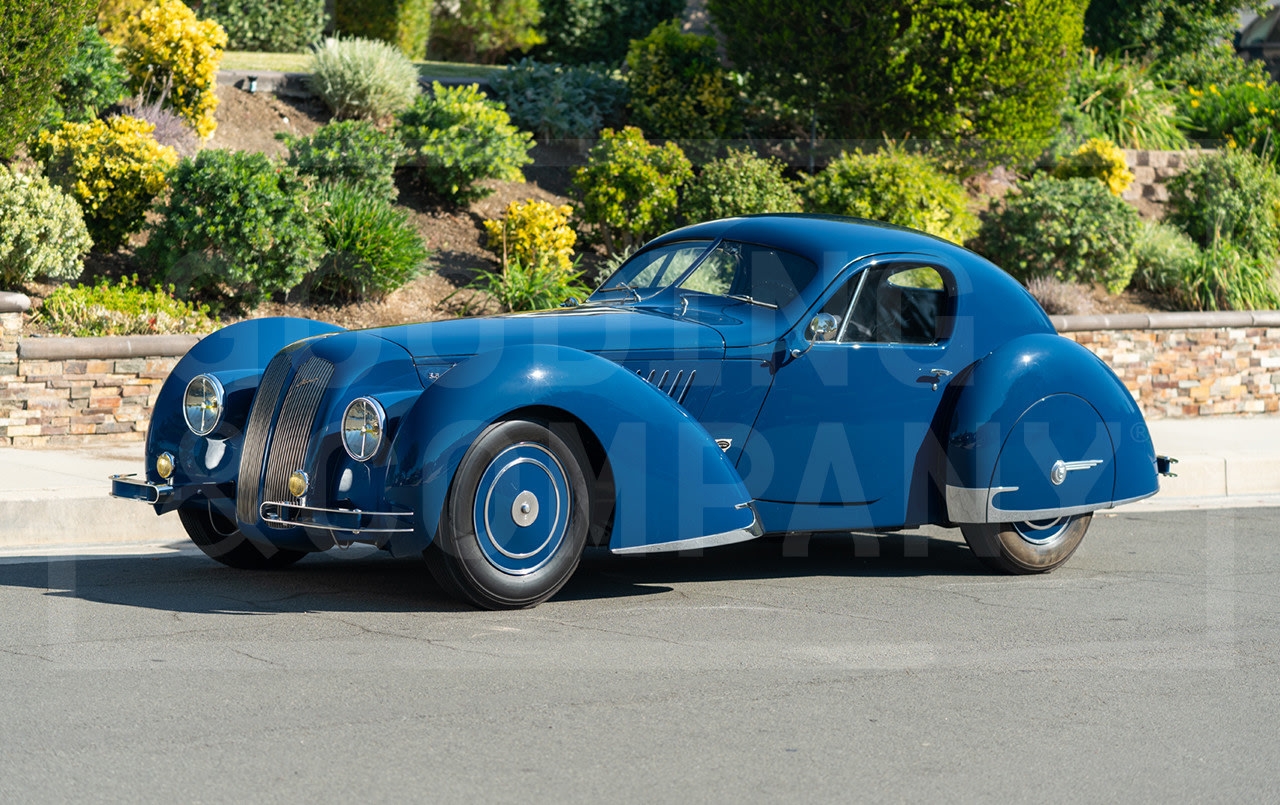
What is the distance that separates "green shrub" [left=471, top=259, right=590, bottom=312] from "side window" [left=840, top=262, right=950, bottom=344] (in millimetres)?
5703

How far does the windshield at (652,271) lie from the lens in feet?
23.3

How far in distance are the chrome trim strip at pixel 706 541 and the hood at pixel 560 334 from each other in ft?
2.63

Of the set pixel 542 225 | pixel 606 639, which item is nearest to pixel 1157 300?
pixel 542 225

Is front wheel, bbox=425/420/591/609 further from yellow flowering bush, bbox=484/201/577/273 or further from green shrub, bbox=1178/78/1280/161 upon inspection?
green shrub, bbox=1178/78/1280/161

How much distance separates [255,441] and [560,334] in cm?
138

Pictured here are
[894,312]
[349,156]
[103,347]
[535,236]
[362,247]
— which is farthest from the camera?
[535,236]

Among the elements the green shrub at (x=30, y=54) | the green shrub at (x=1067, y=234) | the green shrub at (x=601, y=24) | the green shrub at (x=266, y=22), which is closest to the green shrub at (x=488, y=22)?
the green shrub at (x=266, y=22)

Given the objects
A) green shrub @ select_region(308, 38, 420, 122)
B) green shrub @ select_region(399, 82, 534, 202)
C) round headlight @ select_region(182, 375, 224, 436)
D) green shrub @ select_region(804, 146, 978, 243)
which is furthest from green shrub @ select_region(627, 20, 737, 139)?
round headlight @ select_region(182, 375, 224, 436)

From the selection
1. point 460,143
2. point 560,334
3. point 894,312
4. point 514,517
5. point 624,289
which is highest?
point 460,143

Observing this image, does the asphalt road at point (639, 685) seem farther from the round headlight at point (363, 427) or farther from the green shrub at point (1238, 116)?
the green shrub at point (1238, 116)

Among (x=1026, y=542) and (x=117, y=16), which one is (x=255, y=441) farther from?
(x=117, y=16)

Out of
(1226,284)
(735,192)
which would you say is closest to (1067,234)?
(1226,284)

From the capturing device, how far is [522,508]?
561 centimetres

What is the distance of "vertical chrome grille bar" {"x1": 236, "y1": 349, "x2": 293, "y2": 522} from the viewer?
5.81 m
